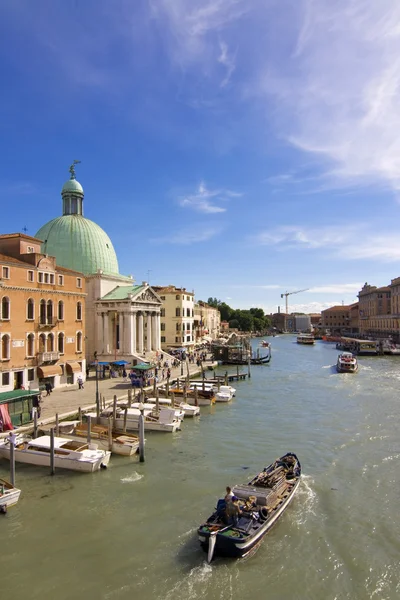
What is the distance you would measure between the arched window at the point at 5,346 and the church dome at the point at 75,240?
63.2 ft

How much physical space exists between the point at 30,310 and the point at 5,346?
302 centimetres

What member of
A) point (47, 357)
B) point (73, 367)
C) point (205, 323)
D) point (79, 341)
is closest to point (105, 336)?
point (79, 341)

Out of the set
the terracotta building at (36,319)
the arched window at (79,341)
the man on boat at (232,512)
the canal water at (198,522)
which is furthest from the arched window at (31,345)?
the man on boat at (232,512)

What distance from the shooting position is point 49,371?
30438mm

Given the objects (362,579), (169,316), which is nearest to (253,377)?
(169,316)

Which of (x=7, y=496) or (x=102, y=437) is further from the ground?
(x=102, y=437)

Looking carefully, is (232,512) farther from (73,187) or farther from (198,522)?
(73,187)

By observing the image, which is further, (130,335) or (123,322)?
(123,322)

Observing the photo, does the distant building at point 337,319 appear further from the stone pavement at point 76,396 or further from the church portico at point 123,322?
the stone pavement at point 76,396

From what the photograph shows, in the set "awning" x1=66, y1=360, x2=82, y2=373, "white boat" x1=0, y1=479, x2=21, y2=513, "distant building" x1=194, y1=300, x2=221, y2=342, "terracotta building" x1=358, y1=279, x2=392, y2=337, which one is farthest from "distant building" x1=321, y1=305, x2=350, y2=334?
"white boat" x1=0, y1=479, x2=21, y2=513

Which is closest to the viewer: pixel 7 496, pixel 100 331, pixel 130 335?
pixel 7 496

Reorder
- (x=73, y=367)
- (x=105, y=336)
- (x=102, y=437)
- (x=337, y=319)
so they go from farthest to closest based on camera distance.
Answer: (x=337, y=319) → (x=105, y=336) → (x=73, y=367) → (x=102, y=437)

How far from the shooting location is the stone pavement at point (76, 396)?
25.0m

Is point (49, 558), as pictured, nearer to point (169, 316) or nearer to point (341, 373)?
point (341, 373)
